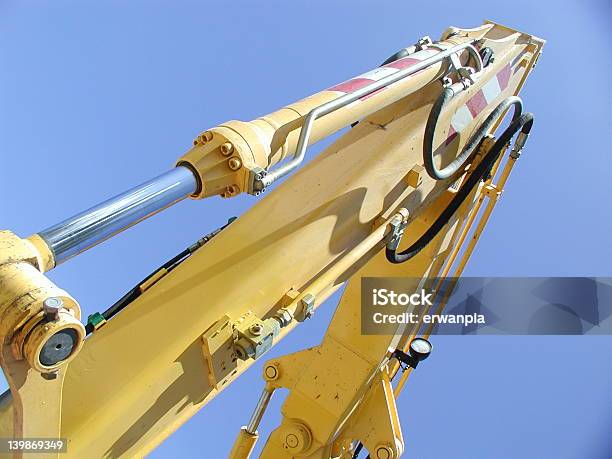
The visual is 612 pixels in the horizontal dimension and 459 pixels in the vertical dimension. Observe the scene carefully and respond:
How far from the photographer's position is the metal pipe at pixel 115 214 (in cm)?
206

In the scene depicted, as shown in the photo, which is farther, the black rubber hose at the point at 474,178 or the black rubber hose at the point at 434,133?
the black rubber hose at the point at 474,178

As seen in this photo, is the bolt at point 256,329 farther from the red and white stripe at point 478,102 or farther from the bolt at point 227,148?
the red and white stripe at point 478,102

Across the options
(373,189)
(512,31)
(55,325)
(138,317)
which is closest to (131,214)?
(55,325)

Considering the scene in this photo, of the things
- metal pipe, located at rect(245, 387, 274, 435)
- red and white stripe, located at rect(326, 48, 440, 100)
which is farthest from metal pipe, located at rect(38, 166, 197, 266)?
metal pipe, located at rect(245, 387, 274, 435)

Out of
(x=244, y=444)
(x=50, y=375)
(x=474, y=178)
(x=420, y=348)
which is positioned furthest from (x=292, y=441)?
(x=50, y=375)

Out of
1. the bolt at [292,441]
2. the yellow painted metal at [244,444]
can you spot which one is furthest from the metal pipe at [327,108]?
the bolt at [292,441]

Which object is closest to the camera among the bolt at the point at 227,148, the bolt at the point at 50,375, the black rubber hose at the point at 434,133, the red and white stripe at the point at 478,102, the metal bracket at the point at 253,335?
the bolt at the point at 50,375

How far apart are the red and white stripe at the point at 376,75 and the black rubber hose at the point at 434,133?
0.28 m

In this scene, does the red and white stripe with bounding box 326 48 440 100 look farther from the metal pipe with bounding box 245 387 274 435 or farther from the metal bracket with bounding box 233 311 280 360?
Result: the metal pipe with bounding box 245 387 274 435

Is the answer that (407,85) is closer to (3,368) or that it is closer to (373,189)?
(373,189)

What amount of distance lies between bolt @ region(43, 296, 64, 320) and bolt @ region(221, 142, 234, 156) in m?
1.01

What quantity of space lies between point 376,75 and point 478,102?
1327mm

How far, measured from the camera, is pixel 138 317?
2.84 meters

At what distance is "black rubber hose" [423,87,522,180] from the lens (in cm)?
361
